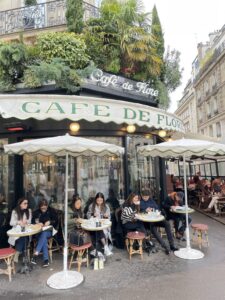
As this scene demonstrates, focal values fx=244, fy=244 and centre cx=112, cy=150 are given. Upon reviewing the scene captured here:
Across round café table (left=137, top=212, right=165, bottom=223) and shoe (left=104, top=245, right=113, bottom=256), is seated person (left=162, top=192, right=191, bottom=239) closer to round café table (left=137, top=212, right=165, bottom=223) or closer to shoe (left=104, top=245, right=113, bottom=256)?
round café table (left=137, top=212, right=165, bottom=223)

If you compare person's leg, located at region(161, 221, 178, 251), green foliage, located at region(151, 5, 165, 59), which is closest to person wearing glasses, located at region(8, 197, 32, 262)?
person's leg, located at region(161, 221, 178, 251)

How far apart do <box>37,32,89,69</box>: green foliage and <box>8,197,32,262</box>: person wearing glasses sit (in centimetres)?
414

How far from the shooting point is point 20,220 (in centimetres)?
579

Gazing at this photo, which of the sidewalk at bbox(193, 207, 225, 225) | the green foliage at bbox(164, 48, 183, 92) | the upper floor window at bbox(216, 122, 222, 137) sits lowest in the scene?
the sidewalk at bbox(193, 207, 225, 225)

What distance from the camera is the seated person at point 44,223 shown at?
5609mm

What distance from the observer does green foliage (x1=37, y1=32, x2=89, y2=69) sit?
707 centimetres

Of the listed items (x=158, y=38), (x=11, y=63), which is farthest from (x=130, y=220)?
(x=158, y=38)

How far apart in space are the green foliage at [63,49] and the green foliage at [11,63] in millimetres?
Answer: 580

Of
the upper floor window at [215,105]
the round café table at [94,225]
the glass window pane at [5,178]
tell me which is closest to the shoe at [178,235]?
the round café table at [94,225]

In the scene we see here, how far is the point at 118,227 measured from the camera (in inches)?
260

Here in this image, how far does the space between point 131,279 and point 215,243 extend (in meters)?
3.37

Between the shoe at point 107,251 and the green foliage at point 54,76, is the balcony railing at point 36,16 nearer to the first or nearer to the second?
the green foliage at point 54,76

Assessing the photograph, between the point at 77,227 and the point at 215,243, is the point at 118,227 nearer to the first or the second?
the point at 77,227

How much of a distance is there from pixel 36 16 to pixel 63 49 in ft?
9.69
